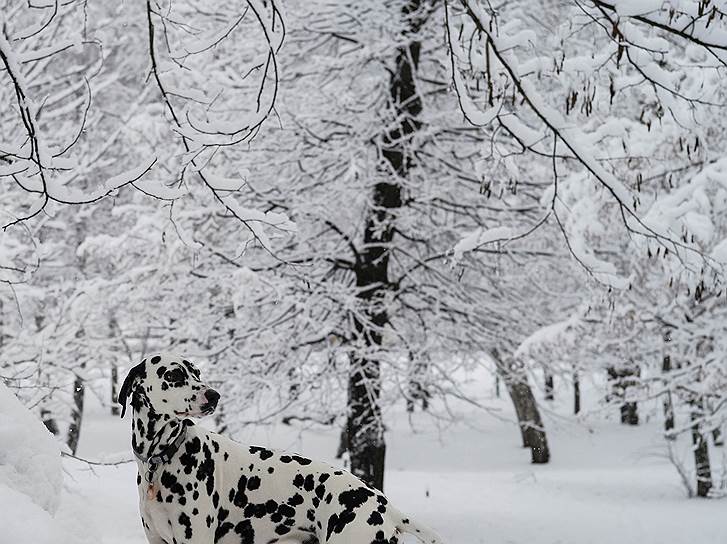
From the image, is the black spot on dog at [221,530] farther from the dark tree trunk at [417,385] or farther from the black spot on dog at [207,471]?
the dark tree trunk at [417,385]

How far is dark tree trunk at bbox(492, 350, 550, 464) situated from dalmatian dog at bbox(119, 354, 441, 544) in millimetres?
5744

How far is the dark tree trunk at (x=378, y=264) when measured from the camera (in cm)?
838

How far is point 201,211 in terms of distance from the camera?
8.66 meters

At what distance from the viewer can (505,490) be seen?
14172 mm

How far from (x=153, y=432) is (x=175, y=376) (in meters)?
0.27

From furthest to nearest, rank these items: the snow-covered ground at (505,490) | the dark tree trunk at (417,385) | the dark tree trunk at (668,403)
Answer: the dark tree trunk at (668,403) → the snow-covered ground at (505,490) → the dark tree trunk at (417,385)

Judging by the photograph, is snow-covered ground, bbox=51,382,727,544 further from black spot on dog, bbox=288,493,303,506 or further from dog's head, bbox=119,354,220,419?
black spot on dog, bbox=288,493,303,506

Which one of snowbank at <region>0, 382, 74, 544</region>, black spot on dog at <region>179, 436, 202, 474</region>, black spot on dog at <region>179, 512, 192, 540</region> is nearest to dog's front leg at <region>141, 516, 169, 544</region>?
black spot on dog at <region>179, 512, 192, 540</region>

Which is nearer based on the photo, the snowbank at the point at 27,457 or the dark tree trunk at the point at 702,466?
the snowbank at the point at 27,457

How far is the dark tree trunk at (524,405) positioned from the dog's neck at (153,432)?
6081 millimetres

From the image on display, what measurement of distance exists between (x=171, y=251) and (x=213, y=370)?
1.53 metres

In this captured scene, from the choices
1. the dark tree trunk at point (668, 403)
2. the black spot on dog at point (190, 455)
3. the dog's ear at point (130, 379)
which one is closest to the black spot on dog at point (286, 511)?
the black spot on dog at point (190, 455)

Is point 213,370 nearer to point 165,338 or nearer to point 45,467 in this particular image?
point 165,338

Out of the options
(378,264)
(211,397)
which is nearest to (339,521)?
(211,397)
